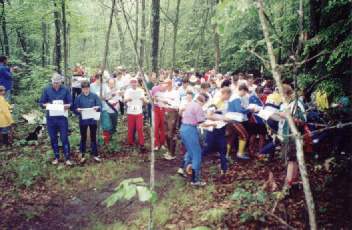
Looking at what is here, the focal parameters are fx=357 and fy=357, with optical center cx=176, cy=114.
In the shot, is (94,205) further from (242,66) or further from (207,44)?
(207,44)

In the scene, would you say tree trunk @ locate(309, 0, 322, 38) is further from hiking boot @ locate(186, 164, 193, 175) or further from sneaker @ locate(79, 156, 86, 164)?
sneaker @ locate(79, 156, 86, 164)

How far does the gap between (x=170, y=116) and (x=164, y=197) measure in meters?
3.32

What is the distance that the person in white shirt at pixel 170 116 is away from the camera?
35.2ft

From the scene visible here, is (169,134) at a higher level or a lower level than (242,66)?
lower

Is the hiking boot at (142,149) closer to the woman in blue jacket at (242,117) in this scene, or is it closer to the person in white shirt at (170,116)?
the person in white shirt at (170,116)

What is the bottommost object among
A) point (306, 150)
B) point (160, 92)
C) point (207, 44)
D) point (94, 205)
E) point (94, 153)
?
point (94, 205)

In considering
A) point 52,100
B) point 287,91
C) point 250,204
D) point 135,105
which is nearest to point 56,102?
point 52,100

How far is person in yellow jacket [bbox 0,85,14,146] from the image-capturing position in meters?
11.2

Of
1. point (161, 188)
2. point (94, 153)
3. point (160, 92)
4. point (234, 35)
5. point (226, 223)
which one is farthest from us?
point (234, 35)

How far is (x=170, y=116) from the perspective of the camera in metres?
10.9

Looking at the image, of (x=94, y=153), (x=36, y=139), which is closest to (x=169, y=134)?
(x=94, y=153)

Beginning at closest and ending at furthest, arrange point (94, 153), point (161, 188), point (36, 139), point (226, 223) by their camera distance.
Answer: point (226, 223), point (161, 188), point (94, 153), point (36, 139)

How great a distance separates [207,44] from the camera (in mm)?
32750

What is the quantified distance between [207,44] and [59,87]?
24.5m
